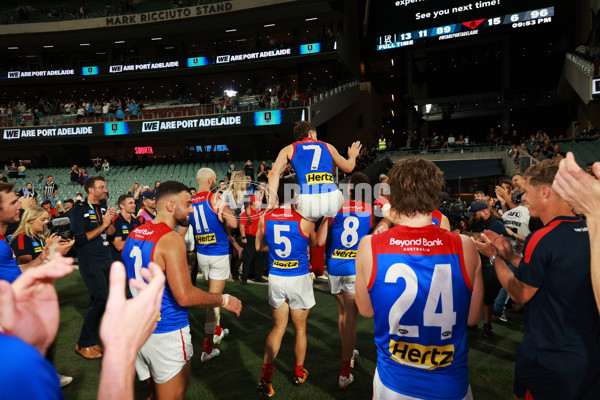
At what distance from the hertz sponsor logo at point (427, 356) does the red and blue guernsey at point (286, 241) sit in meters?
2.20

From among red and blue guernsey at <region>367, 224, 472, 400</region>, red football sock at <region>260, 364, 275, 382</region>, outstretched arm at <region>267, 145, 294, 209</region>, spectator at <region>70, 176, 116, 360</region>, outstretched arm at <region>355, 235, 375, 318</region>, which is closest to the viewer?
red and blue guernsey at <region>367, 224, 472, 400</region>

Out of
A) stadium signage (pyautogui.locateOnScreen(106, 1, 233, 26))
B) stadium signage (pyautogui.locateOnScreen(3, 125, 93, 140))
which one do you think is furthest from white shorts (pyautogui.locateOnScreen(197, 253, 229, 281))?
stadium signage (pyautogui.locateOnScreen(106, 1, 233, 26))

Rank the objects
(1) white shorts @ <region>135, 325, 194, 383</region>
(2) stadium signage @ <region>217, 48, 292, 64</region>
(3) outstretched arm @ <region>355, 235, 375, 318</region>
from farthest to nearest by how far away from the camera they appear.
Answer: (2) stadium signage @ <region>217, 48, 292, 64</region>, (1) white shorts @ <region>135, 325, 194, 383</region>, (3) outstretched arm @ <region>355, 235, 375, 318</region>

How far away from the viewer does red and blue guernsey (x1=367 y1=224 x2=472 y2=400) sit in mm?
2051

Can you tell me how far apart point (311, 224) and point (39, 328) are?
11.0ft

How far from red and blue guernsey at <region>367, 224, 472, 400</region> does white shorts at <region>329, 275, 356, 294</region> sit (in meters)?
2.36

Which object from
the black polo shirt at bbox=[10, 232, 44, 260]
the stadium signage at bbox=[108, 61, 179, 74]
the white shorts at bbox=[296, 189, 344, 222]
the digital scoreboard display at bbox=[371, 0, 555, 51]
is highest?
the digital scoreboard display at bbox=[371, 0, 555, 51]

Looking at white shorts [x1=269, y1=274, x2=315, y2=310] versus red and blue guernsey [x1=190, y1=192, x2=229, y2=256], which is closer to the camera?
white shorts [x1=269, y1=274, x2=315, y2=310]

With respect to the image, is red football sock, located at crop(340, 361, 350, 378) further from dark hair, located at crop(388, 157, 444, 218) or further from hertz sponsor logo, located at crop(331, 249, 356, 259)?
dark hair, located at crop(388, 157, 444, 218)

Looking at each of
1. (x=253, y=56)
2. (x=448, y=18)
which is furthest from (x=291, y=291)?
(x=448, y=18)

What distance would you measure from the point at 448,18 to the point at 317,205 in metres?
27.2

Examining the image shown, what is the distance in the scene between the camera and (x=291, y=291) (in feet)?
13.7

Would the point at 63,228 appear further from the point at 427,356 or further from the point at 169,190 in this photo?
the point at 427,356

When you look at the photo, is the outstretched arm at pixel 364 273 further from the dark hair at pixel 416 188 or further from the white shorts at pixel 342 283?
the white shorts at pixel 342 283
